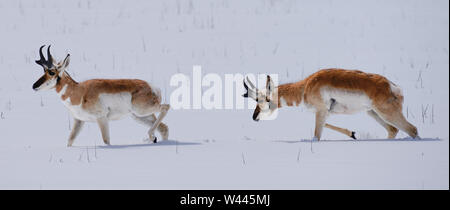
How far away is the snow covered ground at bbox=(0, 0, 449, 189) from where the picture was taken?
888 centimetres

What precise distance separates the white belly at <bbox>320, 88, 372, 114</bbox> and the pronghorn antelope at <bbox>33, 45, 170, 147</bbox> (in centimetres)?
248

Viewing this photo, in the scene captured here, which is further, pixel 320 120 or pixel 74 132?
pixel 74 132

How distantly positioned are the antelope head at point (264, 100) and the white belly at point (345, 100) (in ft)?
2.85

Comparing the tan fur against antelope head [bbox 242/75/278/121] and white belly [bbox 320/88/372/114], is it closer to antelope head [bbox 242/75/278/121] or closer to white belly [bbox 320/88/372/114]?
antelope head [bbox 242/75/278/121]

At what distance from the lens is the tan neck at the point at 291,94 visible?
446 inches

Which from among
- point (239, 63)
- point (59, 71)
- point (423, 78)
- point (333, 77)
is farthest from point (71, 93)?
point (423, 78)

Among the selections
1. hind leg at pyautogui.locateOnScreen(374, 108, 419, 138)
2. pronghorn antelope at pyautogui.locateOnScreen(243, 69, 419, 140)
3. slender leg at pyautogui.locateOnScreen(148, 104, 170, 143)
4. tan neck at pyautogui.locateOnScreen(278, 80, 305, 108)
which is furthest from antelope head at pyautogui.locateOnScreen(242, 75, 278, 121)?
hind leg at pyautogui.locateOnScreen(374, 108, 419, 138)

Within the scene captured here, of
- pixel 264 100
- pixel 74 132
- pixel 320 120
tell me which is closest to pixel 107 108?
pixel 74 132

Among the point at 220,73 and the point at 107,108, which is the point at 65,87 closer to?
the point at 107,108

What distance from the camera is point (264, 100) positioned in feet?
37.8

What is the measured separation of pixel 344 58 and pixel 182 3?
639 cm

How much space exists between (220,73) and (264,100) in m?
5.60

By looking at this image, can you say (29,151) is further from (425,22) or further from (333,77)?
(425,22)

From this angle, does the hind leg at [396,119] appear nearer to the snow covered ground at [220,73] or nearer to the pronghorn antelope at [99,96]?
the snow covered ground at [220,73]
